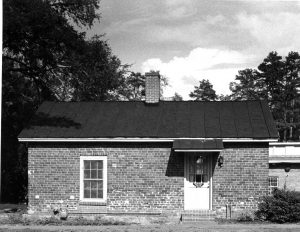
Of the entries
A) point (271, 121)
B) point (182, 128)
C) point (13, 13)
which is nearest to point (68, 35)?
point (13, 13)

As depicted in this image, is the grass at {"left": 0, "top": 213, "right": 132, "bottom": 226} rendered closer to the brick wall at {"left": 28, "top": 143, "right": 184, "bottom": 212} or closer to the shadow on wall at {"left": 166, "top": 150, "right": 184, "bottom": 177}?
the brick wall at {"left": 28, "top": 143, "right": 184, "bottom": 212}

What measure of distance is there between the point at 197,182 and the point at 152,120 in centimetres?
302

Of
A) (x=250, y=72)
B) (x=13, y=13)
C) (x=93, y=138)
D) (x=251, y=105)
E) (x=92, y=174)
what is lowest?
(x=92, y=174)

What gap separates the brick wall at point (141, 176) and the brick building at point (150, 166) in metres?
0.04

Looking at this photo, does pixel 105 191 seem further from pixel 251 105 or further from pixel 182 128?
pixel 251 105

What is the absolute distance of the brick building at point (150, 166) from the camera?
17.8 metres

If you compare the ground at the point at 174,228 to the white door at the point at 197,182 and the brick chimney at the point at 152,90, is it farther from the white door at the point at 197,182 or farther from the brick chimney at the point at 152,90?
the brick chimney at the point at 152,90

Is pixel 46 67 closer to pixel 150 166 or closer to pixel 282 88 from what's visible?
pixel 150 166

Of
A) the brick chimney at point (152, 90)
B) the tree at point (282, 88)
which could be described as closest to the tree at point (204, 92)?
the tree at point (282, 88)

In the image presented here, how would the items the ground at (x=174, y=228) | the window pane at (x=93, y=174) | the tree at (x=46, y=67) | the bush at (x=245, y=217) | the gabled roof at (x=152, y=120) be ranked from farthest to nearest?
the tree at (x=46, y=67)
the window pane at (x=93, y=174)
the gabled roof at (x=152, y=120)
the bush at (x=245, y=217)
the ground at (x=174, y=228)

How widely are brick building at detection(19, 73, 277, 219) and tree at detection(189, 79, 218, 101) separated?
2375 inches

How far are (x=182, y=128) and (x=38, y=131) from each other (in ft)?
17.7

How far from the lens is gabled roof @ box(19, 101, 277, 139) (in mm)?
18125

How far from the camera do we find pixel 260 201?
17578 mm
